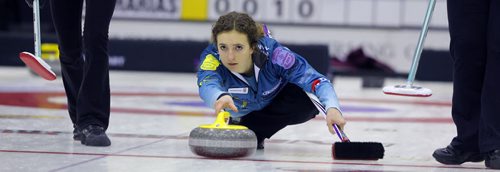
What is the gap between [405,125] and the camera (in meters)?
5.46

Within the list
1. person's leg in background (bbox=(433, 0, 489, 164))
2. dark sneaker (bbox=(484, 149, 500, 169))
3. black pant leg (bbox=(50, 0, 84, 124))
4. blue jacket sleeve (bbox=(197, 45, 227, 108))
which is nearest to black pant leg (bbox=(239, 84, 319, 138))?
blue jacket sleeve (bbox=(197, 45, 227, 108))

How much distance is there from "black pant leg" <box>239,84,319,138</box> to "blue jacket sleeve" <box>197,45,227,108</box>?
0.36 m

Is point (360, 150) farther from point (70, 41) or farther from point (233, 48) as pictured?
point (70, 41)

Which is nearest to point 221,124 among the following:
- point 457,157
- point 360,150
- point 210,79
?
point 210,79

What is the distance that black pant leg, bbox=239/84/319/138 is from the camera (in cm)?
405

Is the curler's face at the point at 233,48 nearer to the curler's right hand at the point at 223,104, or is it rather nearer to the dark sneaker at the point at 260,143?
the curler's right hand at the point at 223,104

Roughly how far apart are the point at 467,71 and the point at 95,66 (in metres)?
1.42

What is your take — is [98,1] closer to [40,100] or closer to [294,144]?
[294,144]

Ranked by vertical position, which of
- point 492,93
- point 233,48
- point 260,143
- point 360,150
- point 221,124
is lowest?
point 260,143

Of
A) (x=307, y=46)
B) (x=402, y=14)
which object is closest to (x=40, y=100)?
(x=307, y=46)

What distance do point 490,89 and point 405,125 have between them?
1.98 metres

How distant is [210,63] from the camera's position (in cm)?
378

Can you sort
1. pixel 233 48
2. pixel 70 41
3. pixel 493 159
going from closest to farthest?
pixel 493 159 < pixel 233 48 < pixel 70 41

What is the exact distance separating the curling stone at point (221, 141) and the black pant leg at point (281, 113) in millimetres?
533
